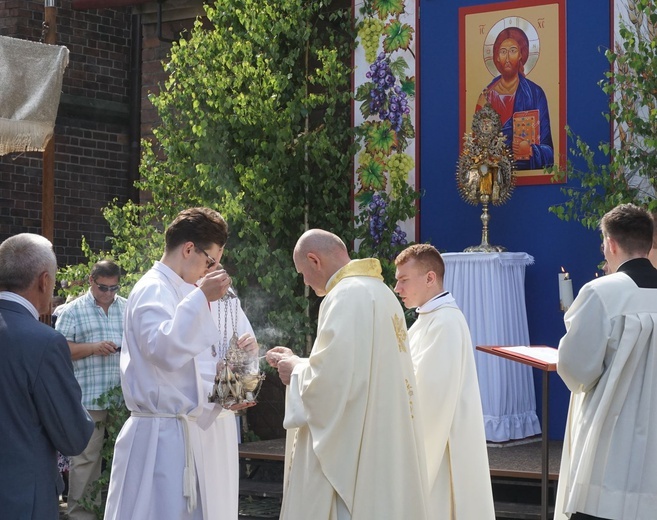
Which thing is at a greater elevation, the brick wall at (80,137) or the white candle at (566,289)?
the brick wall at (80,137)

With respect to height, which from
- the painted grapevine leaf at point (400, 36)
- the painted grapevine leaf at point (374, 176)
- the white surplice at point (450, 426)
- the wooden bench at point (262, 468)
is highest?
the painted grapevine leaf at point (400, 36)

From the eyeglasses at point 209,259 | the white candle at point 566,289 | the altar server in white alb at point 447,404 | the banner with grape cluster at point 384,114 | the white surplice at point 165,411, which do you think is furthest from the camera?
the banner with grape cluster at point 384,114

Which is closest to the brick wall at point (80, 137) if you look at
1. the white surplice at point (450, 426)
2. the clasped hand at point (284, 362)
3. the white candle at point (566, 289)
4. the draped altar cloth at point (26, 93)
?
the white candle at point (566, 289)

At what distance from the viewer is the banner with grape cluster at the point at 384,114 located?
31.7 ft

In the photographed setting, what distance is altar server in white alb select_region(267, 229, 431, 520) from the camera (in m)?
4.77

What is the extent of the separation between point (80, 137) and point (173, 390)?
9875 mm

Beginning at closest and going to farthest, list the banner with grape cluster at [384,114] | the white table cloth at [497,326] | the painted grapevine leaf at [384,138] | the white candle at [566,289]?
the white candle at [566,289]
the white table cloth at [497,326]
the banner with grape cluster at [384,114]
the painted grapevine leaf at [384,138]

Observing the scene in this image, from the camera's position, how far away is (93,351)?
8141 millimetres

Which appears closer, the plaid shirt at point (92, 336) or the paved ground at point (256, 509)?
the plaid shirt at point (92, 336)

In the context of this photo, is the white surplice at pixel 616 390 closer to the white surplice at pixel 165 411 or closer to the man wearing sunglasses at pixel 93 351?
the white surplice at pixel 165 411

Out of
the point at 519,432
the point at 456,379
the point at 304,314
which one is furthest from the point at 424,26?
the point at 456,379

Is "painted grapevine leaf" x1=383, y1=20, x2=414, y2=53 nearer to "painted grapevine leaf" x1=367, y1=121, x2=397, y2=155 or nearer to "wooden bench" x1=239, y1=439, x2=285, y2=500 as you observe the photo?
"painted grapevine leaf" x1=367, y1=121, x2=397, y2=155

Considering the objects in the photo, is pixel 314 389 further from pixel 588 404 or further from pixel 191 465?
pixel 588 404

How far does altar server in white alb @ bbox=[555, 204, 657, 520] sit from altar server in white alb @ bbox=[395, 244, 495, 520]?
94cm
